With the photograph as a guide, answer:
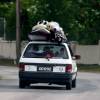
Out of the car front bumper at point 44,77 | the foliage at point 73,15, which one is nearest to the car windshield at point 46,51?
the car front bumper at point 44,77

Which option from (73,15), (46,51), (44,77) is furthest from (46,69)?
(73,15)

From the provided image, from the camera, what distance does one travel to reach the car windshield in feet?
73.6

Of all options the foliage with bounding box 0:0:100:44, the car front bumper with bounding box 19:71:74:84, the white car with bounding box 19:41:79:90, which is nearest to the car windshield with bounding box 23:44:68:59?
the white car with bounding box 19:41:79:90

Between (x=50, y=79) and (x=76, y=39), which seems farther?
(x=76, y=39)

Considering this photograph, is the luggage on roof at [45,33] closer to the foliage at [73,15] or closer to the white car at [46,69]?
the white car at [46,69]

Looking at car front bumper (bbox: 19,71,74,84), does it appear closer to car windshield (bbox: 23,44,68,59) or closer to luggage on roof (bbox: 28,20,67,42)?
car windshield (bbox: 23,44,68,59)

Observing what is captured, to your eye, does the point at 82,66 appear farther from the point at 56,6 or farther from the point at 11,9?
the point at 11,9

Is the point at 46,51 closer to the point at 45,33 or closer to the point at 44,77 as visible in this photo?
the point at 45,33

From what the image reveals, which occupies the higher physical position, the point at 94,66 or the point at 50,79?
the point at 50,79

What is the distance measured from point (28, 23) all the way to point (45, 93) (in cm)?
3116

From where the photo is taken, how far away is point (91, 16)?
48594mm

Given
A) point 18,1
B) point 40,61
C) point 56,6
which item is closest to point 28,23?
point 56,6

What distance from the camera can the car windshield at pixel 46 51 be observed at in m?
22.4

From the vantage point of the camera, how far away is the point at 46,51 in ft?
74.0
